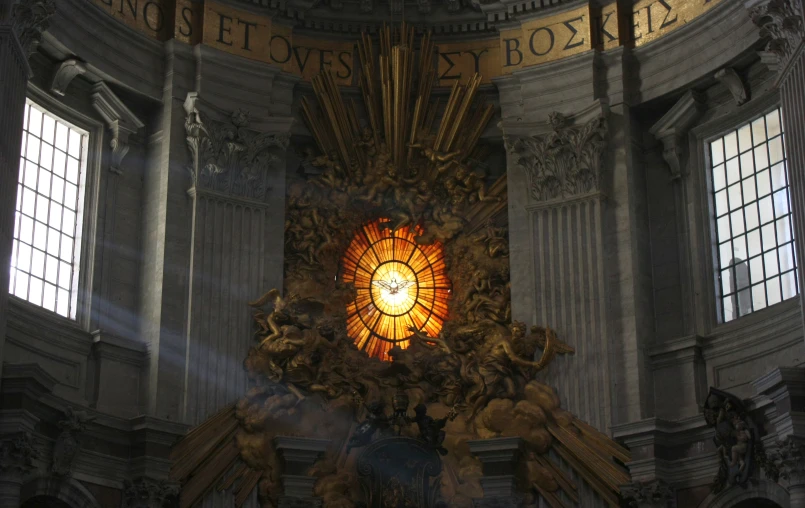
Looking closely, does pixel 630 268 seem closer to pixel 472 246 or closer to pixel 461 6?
pixel 472 246

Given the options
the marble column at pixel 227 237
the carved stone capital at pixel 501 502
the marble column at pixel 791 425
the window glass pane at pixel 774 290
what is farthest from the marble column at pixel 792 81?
the marble column at pixel 227 237

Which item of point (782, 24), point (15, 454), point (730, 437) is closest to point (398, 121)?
point (782, 24)

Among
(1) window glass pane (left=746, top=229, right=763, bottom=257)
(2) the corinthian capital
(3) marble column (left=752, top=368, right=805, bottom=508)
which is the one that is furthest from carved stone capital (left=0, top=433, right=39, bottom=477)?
(1) window glass pane (left=746, top=229, right=763, bottom=257)

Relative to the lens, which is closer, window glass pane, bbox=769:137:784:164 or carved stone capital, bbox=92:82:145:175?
window glass pane, bbox=769:137:784:164

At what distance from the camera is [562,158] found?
24797 millimetres

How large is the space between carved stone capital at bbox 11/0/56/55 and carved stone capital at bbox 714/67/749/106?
33.0 ft

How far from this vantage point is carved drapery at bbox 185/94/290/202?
2444cm

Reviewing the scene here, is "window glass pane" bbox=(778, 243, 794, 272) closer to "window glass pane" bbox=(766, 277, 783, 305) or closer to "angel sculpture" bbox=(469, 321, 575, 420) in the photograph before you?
"window glass pane" bbox=(766, 277, 783, 305)

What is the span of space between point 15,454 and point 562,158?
32.6ft

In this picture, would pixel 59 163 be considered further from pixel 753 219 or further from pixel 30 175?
pixel 753 219

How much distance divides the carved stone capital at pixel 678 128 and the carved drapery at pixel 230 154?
6.12 metres

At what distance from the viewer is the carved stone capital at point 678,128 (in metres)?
24.4

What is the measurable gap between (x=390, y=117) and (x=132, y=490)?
7887mm

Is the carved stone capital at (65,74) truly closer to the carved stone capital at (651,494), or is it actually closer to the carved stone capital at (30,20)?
the carved stone capital at (30,20)
